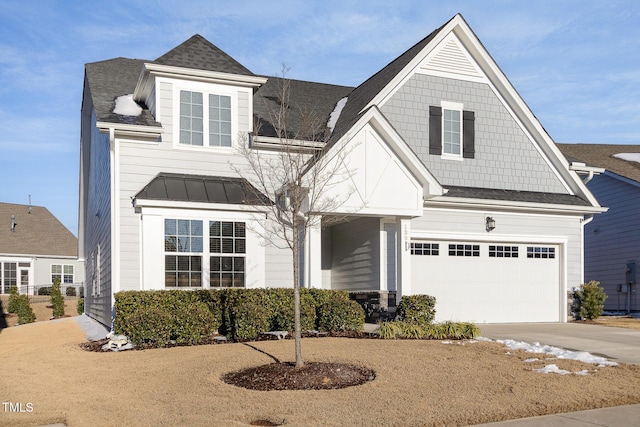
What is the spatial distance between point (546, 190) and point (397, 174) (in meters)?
6.14

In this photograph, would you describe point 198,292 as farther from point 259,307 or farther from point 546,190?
point 546,190

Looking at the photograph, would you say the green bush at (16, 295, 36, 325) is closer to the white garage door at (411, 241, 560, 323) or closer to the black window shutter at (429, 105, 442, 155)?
the white garage door at (411, 241, 560, 323)

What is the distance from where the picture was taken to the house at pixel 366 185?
1435 cm

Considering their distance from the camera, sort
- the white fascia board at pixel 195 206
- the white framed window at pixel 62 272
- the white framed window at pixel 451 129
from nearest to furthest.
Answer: the white fascia board at pixel 195 206, the white framed window at pixel 451 129, the white framed window at pixel 62 272

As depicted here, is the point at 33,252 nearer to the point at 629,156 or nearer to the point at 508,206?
the point at 508,206

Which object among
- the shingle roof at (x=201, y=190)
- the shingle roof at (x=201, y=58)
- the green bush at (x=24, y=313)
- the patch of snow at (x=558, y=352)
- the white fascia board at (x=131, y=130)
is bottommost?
the green bush at (x=24, y=313)

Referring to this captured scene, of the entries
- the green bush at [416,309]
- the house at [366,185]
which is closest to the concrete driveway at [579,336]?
the green bush at [416,309]

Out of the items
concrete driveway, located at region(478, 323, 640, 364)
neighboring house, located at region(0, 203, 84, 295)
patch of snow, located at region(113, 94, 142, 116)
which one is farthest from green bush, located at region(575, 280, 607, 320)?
neighboring house, located at region(0, 203, 84, 295)

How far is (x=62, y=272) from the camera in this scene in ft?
133

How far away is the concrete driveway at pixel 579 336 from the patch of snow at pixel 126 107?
9663mm

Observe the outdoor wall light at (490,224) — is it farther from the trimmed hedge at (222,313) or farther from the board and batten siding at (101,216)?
the board and batten siding at (101,216)

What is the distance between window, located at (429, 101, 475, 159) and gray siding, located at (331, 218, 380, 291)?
3059mm

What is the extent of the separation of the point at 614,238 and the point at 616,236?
12 centimetres

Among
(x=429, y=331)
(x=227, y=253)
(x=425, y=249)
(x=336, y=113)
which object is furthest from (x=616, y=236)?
(x=227, y=253)
